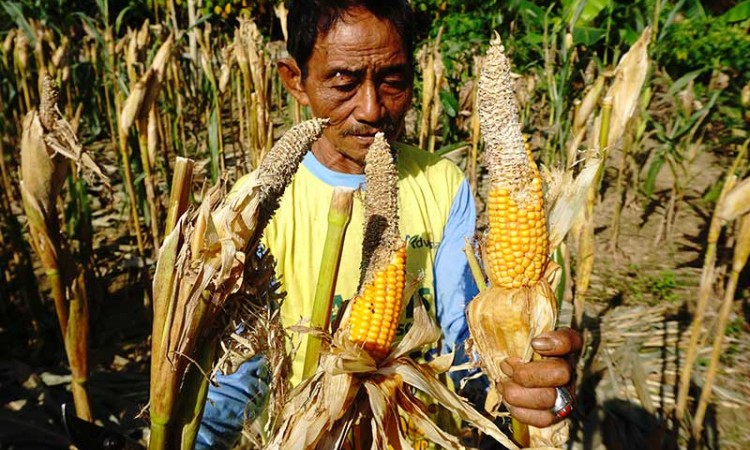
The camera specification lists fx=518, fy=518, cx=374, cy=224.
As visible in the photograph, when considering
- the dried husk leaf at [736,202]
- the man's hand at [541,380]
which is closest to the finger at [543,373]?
the man's hand at [541,380]

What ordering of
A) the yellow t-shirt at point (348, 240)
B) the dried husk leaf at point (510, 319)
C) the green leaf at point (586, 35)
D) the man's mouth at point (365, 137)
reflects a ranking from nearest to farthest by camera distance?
the dried husk leaf at point (510, 319)
the man's mouth at point (365, 137)
the yellow t-shirt at point (348, 240)
the green leaf at point (586, 35)

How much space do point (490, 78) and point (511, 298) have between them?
1.27ft

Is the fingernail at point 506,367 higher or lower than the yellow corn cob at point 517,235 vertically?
lower

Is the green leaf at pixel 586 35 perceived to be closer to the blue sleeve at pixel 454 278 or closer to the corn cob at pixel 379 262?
the blue sleeve at pixel 454 278

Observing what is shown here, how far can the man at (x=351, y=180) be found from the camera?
1.38 meters

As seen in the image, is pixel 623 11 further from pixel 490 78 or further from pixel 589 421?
pixel 490 78

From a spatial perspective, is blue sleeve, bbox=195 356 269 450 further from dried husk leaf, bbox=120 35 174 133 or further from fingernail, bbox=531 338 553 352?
dried husk leaf, bbox=120 35 174 133

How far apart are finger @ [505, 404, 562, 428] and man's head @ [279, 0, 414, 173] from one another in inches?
32.5

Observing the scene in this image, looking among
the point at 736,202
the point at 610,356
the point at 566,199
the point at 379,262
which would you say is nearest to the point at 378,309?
the point at 379,262

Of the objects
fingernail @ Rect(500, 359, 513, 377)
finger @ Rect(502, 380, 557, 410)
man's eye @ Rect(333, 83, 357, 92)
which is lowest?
finger @ Rect(502, 380, 557, 410)

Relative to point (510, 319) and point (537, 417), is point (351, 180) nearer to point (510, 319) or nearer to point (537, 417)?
point (510, 319)

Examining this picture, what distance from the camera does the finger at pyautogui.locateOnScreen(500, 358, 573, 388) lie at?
903 millimetres

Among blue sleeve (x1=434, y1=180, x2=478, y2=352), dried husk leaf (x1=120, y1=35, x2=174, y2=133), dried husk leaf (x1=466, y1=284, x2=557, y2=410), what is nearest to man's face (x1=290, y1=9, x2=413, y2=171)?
blue sleeve (x1=434, y1=180, x2=478, y2=352)

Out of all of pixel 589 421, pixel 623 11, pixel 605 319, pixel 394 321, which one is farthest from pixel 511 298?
pixel 623 11
